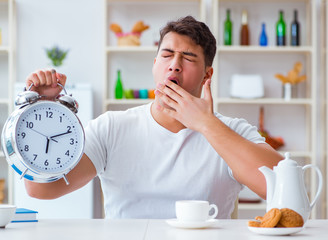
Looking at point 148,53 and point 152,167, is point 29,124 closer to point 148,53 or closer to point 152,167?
point 152,167

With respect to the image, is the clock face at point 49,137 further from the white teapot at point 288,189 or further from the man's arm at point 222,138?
the white teapot at point 288,189

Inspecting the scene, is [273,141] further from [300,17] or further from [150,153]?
[150,153]

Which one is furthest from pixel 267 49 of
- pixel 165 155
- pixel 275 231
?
pixel 275 231

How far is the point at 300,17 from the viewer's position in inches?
181

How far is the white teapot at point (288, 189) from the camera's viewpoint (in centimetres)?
134

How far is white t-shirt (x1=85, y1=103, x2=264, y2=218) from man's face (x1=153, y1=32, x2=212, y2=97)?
0.18m

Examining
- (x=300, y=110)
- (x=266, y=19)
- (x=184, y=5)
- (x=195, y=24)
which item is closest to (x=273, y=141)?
(x=300, y=110)

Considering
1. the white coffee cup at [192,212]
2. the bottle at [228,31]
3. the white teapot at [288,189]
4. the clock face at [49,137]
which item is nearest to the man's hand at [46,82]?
the clock face at [49,137]

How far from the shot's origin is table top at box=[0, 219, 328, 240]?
1.26 meters

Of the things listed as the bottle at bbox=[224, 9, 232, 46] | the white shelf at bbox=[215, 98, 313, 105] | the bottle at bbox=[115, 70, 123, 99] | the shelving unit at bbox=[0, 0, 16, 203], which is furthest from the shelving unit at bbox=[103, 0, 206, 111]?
the shelving unit at bbox=[0, 0, 16, 203]

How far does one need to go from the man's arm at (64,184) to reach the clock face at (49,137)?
264mm

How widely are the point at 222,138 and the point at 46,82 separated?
0.58 m

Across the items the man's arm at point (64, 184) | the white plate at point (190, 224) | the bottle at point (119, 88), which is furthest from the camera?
the bottle at point (119, 88)

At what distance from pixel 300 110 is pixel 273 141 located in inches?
17.4
